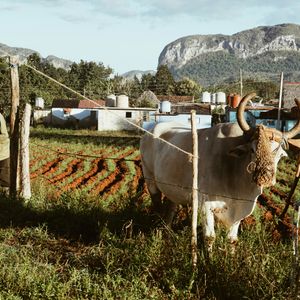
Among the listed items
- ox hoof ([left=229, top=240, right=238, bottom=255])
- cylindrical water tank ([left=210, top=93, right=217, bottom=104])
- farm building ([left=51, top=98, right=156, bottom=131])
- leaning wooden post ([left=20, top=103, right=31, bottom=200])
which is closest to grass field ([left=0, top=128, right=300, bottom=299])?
ox hoof ([left=229, top=240, right=238, bottom=255])

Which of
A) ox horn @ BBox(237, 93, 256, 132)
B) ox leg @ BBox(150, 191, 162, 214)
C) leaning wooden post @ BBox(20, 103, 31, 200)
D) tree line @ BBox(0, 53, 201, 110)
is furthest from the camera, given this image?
tree line @ BBox(0, 53, 201, 110)

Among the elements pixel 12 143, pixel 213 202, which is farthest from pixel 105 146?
pixel 213 202

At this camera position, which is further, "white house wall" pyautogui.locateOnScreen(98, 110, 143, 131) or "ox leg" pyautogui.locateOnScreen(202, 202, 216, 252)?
"white house wall" pyautogui.locateOnScreen(98, 110, 143, 131)

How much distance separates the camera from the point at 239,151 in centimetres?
486

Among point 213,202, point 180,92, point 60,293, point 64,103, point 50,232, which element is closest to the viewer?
point 60,293

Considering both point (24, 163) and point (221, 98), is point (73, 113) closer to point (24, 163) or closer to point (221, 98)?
point (221, 98)

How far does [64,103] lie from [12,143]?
3441 centimetres

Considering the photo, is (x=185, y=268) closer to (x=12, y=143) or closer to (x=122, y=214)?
(x=122, y=214)

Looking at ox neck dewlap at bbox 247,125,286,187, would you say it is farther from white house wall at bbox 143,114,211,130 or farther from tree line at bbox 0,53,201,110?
tree line at bbox 0,53,201,110

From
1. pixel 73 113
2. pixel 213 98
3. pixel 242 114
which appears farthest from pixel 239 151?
pixel 213 98

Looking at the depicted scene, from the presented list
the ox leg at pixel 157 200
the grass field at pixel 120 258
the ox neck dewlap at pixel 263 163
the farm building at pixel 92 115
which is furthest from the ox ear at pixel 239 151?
the farm building at pixel 92 115

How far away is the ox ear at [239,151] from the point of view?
4.80m

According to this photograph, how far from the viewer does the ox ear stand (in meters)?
4.80

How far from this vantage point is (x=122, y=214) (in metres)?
6.34
